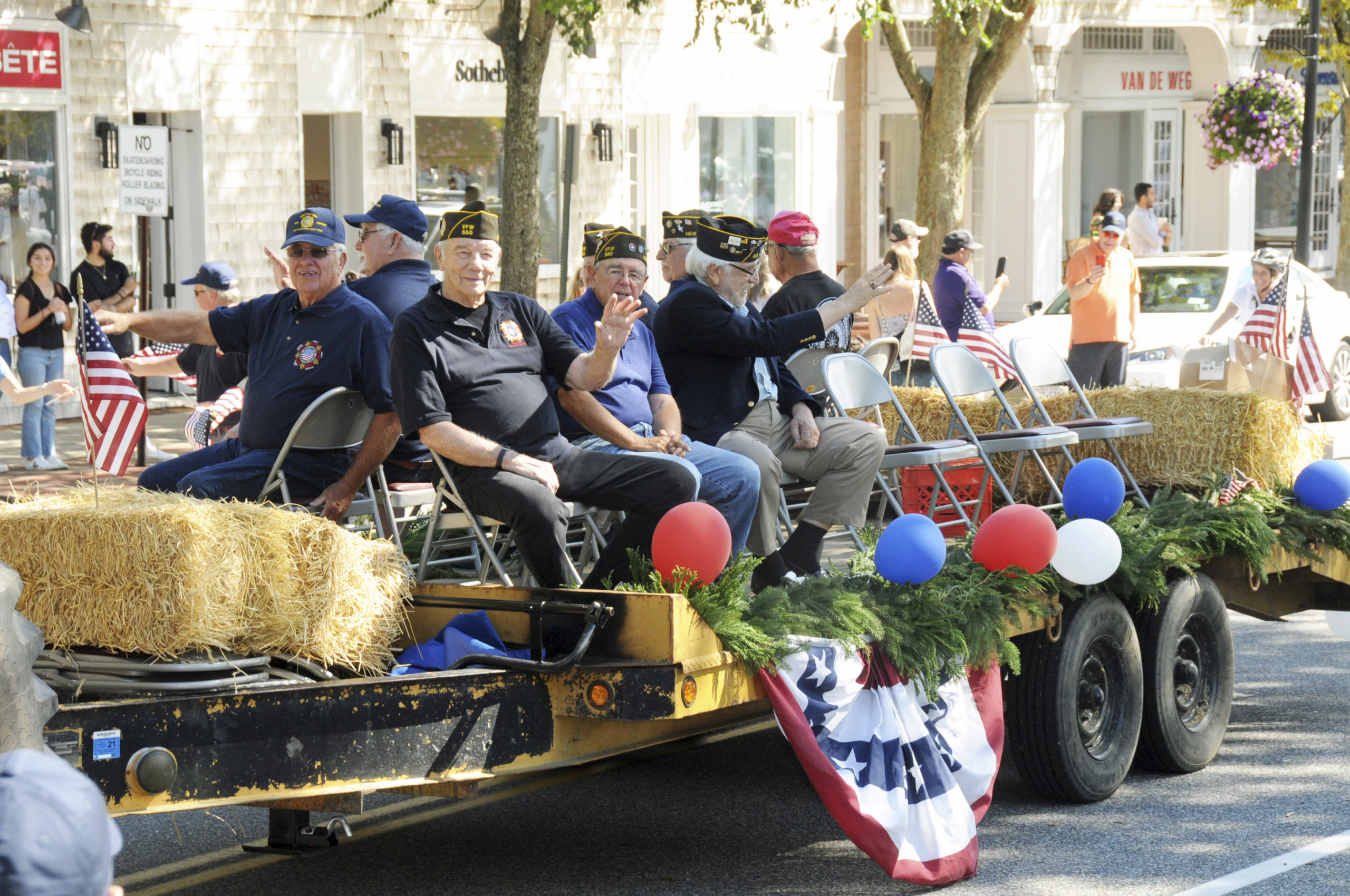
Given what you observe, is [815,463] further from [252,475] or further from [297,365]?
[252,475]

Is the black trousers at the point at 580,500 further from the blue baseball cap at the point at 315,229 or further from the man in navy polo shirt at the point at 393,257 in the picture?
the man in navy polo shirt at the point at 393,257

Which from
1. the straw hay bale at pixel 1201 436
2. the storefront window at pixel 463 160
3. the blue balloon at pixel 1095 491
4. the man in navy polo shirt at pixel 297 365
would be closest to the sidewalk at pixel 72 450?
the storefront window at pixel 463 160

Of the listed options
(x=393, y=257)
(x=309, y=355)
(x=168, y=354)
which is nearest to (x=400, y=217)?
(x=393, y=257)

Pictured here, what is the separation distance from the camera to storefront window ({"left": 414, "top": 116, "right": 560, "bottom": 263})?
1962cm

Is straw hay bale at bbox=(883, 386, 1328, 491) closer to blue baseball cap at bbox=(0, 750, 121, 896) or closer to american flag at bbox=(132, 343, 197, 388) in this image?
american flag at bbox=(132, 343, 197, 388)

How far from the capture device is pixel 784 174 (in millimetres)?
24297

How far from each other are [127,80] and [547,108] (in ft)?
18.2

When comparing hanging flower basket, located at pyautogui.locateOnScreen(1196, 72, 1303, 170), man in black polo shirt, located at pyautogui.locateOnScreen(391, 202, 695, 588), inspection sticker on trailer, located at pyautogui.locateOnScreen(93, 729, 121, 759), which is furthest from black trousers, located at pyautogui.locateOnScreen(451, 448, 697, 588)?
hanging flower basket, located at pyautogui.locateOnScreen(1196, 72, 1303, 170)

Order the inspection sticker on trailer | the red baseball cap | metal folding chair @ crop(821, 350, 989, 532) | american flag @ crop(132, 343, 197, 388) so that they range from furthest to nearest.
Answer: american flag @ crop(132, 343, 197, 388), the red baseball cap, metal folding chair @ crop(821, 350, 989, 532), the inspection sticker on trailer

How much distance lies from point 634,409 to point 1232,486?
236 cm

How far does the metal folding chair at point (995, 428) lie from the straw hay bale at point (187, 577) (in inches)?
128

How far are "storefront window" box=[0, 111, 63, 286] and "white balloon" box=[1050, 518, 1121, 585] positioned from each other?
12361 millimetres

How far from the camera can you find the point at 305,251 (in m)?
6.61

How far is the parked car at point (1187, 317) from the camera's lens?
577 inches
